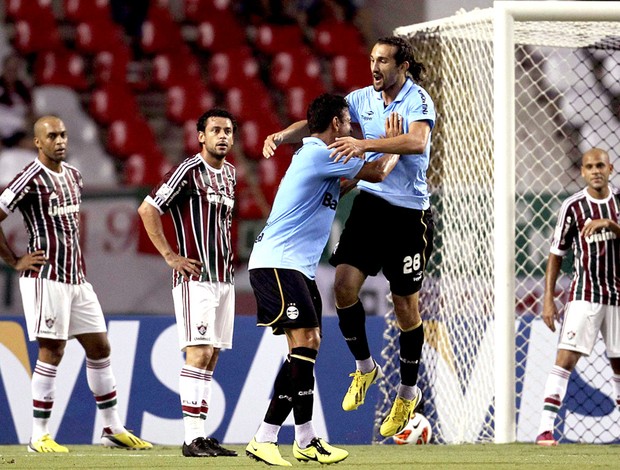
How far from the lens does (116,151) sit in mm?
12250

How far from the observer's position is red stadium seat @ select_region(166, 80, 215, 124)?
1266cm

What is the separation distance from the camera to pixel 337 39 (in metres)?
13.8

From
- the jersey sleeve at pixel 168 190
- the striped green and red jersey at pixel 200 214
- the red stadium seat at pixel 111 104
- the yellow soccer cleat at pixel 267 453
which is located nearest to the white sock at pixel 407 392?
the yellow soccer cleat at pixel 267 453

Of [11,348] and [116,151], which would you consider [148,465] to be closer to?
[11,348]

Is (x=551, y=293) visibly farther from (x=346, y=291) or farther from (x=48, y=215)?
(x=48, y=215)

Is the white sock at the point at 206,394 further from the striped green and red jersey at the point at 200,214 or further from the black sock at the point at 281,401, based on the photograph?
the black sock at the point at 281,401

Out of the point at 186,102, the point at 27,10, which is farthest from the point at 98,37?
the point at 186,102

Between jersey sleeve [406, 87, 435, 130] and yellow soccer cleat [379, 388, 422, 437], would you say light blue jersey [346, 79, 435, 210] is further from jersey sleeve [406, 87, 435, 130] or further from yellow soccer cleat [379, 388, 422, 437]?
yellow soccer cleat [379, 388, 422, 437]

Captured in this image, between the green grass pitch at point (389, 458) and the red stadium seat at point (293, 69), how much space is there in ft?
22.0

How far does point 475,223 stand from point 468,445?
1.55 meters

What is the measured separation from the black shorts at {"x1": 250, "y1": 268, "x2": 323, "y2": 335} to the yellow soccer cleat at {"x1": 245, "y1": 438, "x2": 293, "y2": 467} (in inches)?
21.9

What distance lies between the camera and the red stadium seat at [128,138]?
1221 cm

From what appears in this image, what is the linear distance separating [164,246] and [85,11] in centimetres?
725

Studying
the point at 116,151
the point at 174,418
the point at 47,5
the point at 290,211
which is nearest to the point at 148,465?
the point at 290,211
